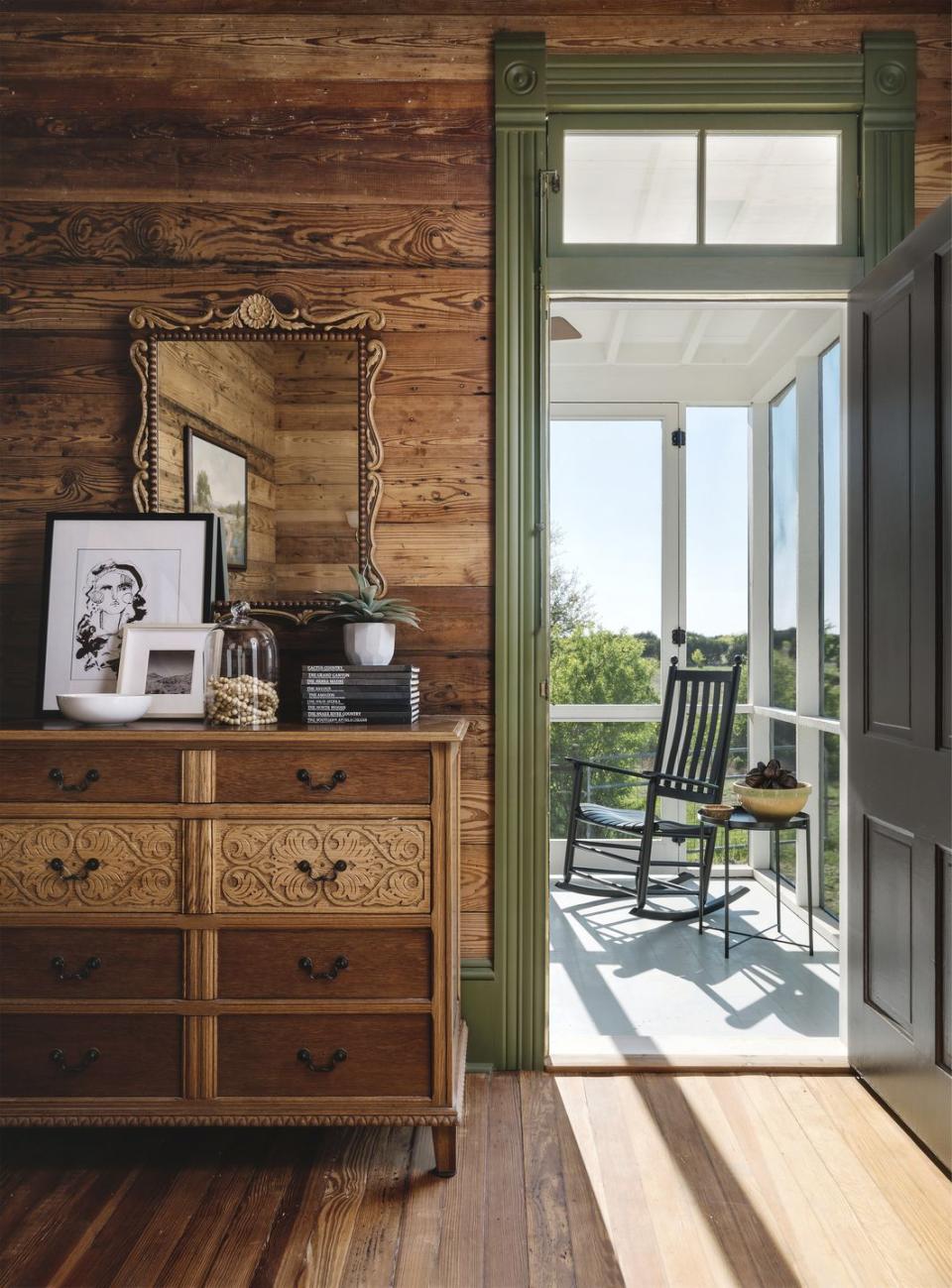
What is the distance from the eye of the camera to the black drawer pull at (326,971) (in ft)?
6.26

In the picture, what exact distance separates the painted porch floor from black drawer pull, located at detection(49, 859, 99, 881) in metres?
1.31

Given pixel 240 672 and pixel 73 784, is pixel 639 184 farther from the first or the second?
pixel 73 784

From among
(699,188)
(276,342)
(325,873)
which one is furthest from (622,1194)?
(699,188)

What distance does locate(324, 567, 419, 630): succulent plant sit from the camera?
225cm

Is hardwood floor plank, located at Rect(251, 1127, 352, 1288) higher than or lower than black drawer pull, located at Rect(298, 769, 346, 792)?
lower

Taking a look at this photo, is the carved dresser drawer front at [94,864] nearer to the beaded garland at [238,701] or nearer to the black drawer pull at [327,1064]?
the beaded garland at [238,701]

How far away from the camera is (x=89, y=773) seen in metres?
1.91

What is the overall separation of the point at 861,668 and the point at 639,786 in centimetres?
231

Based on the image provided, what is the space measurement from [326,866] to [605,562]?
2961mm

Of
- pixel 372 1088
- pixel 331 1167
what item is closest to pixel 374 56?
pixel 372 1088

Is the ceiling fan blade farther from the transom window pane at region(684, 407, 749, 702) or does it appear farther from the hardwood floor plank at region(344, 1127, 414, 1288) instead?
the hardwood floor plank at region(344, 1127, 414, 1288)

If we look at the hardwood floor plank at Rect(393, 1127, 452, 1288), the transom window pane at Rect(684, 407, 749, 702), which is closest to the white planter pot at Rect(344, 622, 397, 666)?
the hardwood floor plank at Rect(393, 1127, 452, 1288)

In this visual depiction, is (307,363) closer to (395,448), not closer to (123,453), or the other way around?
(395,448)

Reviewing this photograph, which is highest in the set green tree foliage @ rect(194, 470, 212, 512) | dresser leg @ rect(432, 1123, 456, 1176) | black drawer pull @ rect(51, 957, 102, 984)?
green tree foliage @ rect(194, 470, 212, 512)
